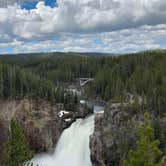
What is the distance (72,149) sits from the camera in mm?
78312

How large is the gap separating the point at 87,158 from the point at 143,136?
163ft

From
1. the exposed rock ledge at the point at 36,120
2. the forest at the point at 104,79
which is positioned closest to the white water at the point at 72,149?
the exposed rock ledge at the point at 36,120

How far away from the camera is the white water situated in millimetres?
74938

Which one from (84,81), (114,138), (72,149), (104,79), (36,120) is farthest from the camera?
(84,81)

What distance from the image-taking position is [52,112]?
9412 cm

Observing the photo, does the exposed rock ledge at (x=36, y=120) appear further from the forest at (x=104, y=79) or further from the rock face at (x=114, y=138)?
the rock face at (x=114, y=138)

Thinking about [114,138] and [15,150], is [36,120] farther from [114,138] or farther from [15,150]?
[15,150]

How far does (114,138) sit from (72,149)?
1177cm

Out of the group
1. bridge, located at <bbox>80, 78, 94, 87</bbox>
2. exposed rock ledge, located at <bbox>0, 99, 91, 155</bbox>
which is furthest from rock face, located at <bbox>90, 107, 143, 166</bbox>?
bridge, located at <bbox>80, 78, 94, 87</bbox>

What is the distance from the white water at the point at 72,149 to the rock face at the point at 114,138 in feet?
10.3

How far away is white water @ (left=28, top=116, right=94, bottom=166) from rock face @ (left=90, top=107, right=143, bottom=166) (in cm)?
314

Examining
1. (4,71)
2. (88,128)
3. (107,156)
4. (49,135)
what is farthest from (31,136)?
(4,71)

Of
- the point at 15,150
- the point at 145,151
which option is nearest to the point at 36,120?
the point at 15,150

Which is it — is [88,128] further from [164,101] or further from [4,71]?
[4,71]
